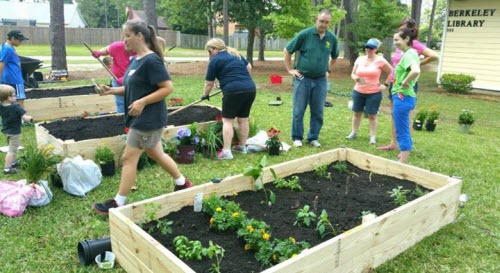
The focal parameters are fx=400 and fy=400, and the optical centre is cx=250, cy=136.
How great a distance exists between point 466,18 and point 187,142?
39.6ft

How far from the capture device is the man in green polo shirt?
18.6 ft

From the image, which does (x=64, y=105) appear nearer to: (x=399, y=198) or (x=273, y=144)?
(x=273, y=144)

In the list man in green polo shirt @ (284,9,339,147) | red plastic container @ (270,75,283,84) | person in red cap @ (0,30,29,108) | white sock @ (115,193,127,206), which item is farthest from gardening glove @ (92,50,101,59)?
red plastic container @ (270,75,283,84)

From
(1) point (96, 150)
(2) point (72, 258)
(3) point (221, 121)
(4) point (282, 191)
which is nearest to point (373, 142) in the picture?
(3) point (221, 121)

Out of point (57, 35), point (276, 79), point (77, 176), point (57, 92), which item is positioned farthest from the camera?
point (276, 79)

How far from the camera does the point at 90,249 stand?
113 inches

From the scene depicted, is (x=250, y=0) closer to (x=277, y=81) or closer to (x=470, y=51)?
(x=277, y=81)

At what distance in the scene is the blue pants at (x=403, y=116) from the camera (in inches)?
183

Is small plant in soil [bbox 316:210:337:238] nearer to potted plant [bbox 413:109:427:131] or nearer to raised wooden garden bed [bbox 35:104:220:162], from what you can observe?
raised wooden garden bed [bbox 35:104:220:162]

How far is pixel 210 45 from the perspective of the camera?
16.7 ft

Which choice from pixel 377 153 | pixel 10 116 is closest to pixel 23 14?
pixel 10 116

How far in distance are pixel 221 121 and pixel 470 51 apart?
11.2m

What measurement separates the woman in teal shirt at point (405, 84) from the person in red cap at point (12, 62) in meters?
5.72

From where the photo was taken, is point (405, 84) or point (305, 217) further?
point (405, 84)
